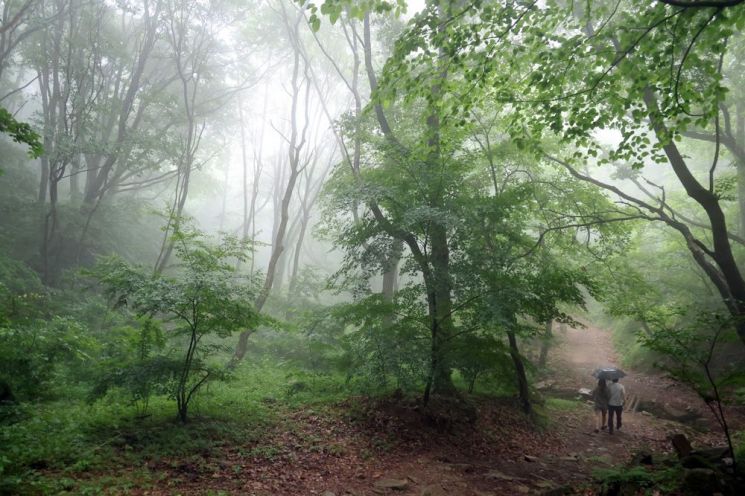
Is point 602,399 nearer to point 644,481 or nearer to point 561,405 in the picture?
point 561,405

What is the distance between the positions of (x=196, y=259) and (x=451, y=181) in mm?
4959

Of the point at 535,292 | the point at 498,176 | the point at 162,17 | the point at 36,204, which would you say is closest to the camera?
the point at 535,292

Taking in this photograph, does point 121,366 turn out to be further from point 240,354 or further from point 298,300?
point 298,300

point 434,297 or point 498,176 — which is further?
point 498,176

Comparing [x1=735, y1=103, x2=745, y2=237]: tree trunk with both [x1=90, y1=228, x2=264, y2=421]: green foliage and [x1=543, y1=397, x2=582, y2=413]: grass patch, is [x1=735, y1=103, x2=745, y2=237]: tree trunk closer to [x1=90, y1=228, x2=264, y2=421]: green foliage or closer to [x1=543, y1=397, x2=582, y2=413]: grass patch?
[x1=543, y1=397, x2=582, y2=413]: grass patch

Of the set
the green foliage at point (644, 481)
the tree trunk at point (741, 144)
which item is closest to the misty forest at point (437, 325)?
the green foliage at point (644, 481)

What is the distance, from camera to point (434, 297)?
7.57m

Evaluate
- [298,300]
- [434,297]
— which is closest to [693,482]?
[434,297]

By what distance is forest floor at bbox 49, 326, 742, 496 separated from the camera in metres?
5.43

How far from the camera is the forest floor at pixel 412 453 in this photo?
17.8 ft

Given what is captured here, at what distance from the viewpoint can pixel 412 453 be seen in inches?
272

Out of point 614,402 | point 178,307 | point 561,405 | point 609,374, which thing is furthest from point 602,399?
point 178,307

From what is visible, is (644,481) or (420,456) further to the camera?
(420,456)

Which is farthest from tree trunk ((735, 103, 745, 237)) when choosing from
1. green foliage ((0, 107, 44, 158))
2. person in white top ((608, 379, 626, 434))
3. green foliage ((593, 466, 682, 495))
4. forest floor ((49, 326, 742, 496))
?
green foliage ((0, 107, 44, 158))
